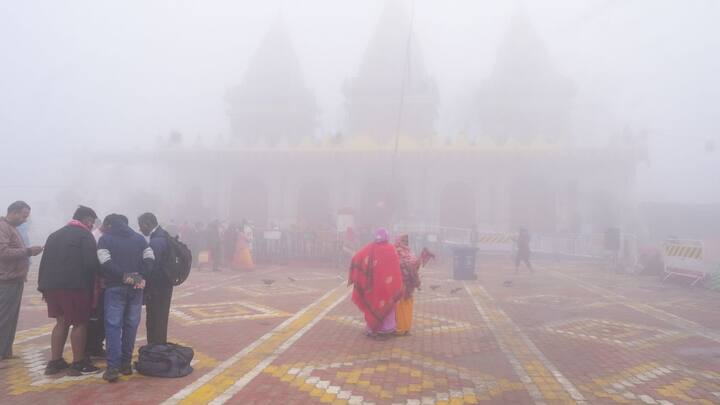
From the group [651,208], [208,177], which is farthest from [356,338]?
[651,208]

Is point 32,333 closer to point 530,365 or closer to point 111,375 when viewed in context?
point 111,375

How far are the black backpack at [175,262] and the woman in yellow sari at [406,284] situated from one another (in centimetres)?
297

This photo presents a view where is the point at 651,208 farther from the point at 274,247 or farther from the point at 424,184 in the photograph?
the point at 274,247

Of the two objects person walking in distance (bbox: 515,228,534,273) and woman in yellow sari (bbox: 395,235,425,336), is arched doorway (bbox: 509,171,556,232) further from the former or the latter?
woman in yellow sari (bbox: 395,235,425,336)

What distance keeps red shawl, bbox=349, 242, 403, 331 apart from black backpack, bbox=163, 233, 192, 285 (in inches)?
94.8

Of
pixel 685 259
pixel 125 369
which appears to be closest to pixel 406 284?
pixel 125 369

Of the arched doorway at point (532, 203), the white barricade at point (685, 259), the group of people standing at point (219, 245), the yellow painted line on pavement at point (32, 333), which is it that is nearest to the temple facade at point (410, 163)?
the arched doorway at point (532, 203)

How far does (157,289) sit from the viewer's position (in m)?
5.10

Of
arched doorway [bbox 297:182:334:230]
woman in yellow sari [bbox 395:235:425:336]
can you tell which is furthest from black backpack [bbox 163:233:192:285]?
arched doorway [bbox 297:182:334:230]

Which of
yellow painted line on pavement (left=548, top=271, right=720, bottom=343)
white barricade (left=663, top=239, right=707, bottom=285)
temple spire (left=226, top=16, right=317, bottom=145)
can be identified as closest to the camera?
yellow painted line on pavement (left=548, top=271, right=720, bottom=343)

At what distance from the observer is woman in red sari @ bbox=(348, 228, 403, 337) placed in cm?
657

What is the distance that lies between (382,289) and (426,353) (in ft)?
3.58

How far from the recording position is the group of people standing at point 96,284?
4.60 m

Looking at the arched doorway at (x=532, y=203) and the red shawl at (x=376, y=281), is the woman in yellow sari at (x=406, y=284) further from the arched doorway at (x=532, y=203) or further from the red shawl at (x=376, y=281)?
the arched doorway at (x=532, y=203)
